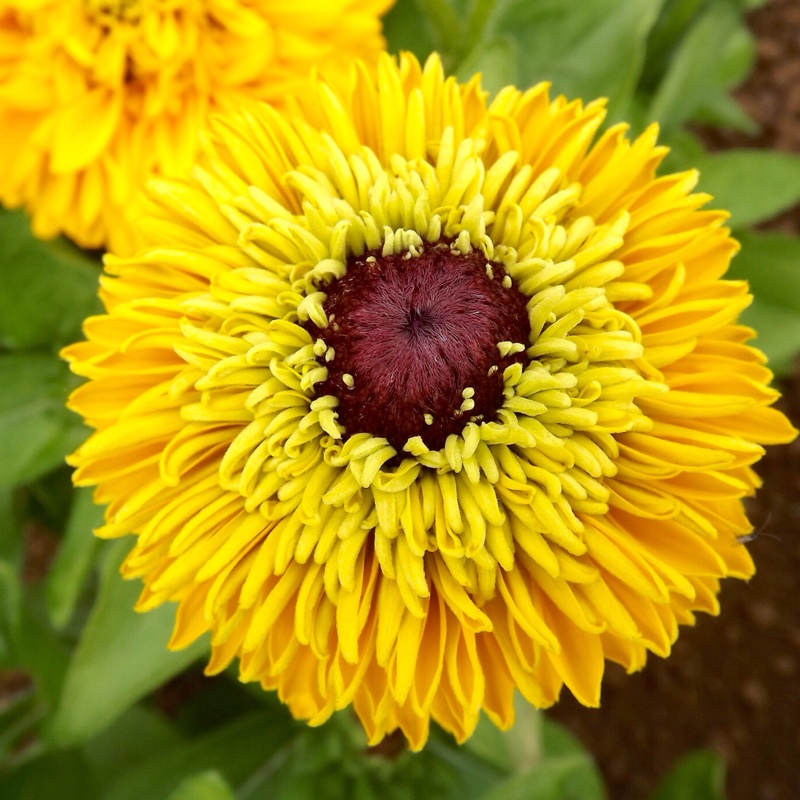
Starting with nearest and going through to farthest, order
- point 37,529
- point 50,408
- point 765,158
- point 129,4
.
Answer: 1. point 129,4
2. point 50,408
3. point 765,158
4. point 37,529

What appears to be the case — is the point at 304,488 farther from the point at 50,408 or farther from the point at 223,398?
the point at 50,408

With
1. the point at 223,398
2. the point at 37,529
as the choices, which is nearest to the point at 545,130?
the point at 223,398

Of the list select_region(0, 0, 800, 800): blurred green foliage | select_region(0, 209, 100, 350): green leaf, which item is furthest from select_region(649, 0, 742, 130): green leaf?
select_region(0, 209, 100, 350): green leaf

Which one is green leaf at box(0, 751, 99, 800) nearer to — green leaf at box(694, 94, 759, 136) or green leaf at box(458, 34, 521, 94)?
green leaf at box(458, 34, 521, 94)

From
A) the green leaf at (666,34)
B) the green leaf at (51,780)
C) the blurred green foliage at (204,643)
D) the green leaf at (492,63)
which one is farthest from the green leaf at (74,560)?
the green leaf at (666,34)

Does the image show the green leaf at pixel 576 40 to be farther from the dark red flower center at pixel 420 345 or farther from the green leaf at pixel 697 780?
the green leaf at pixel 697 780

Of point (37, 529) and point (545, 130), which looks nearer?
point (545, 130)
